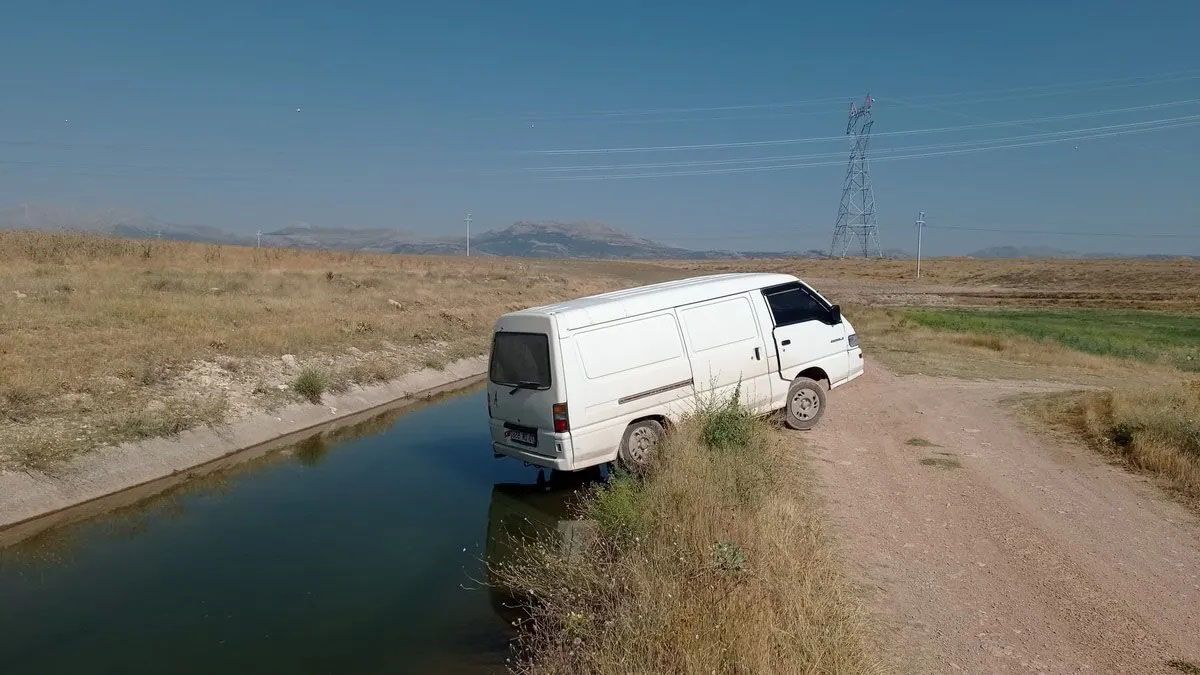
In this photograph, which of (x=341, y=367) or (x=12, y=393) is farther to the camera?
(x=341, y=367)

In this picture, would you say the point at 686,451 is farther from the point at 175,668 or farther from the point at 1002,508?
the point at 175,668

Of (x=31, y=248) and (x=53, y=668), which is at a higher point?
(x=31, y=248)

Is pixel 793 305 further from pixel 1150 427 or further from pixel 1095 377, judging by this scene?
pixel 1095 377

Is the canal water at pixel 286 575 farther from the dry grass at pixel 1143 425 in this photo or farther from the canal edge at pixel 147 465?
the dry grass at pixel 1143 425

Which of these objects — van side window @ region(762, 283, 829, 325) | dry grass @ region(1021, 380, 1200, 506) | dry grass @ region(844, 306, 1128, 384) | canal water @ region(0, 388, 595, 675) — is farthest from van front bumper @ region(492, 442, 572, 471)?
dry grass @ region(844, 306, 1128, 384)

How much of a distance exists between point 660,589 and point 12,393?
38.0 feet

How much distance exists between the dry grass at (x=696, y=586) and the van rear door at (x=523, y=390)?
164cm

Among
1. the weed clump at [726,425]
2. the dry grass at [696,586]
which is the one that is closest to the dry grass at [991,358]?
the weed clump at [726,425]

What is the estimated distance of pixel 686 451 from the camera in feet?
27.2

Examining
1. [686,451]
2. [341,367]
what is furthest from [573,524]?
[341,367]

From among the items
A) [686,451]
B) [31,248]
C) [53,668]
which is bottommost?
[53,668]

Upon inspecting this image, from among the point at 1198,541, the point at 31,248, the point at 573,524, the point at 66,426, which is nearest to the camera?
the point at 1198,541

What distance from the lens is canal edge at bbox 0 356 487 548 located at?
971cm

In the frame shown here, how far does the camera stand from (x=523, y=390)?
9.62 meters
